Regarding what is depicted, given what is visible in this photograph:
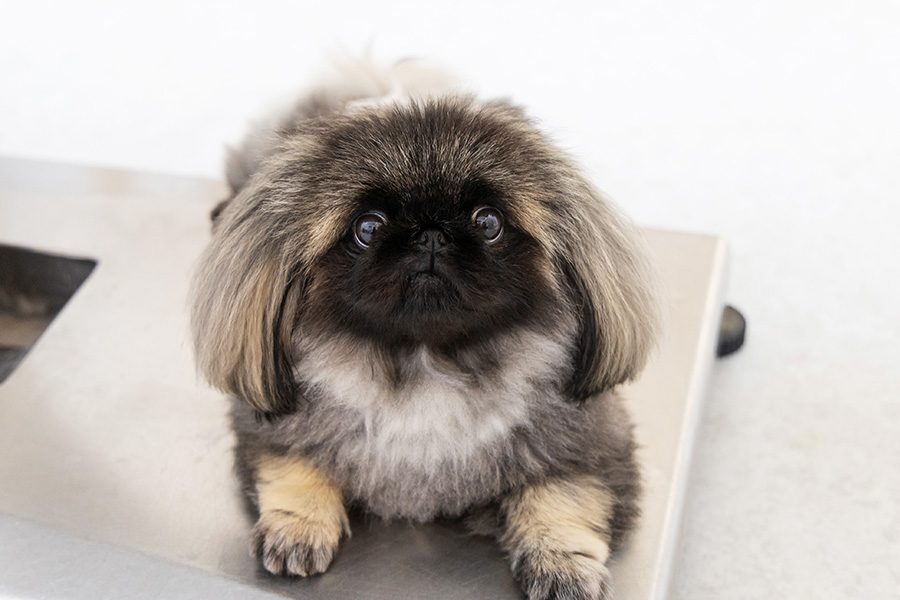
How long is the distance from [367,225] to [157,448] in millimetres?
656

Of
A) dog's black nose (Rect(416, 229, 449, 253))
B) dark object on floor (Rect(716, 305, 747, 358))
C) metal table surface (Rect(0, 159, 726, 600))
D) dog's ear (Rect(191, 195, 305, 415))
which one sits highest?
dog's black nose (Rect(416, 229, 449, 253))

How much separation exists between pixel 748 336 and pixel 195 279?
55.7 inches

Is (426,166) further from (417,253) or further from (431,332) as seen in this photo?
(431,332)

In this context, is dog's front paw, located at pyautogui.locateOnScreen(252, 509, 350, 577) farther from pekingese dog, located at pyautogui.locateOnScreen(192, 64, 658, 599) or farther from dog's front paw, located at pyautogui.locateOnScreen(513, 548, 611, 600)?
dog's front paw, located at pyautogui.locateOnScreen(513, 548, 611, 600)

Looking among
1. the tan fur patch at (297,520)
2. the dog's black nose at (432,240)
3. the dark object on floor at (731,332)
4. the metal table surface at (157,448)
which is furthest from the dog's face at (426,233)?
the dark object on floor at (731,332)

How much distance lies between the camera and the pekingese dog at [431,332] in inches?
51.4

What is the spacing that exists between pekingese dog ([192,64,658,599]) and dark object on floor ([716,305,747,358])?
0.80m

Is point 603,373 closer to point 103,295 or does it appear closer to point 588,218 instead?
point 588,218

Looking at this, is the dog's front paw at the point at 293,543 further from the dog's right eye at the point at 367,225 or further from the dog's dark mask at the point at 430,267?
the dog's right eye at the point at 367,225

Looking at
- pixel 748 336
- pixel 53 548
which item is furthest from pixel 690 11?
pixel 53 548

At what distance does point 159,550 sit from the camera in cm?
152

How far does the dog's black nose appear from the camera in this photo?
1.28 m

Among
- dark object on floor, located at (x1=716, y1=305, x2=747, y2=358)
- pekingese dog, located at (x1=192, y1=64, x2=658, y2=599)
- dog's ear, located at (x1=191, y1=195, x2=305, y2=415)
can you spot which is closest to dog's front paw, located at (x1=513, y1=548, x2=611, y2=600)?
pekingese dog, located at (x1=192, y1=64, x2=658, y2=599)

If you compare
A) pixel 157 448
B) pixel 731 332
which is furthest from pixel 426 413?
pixel 731 332
